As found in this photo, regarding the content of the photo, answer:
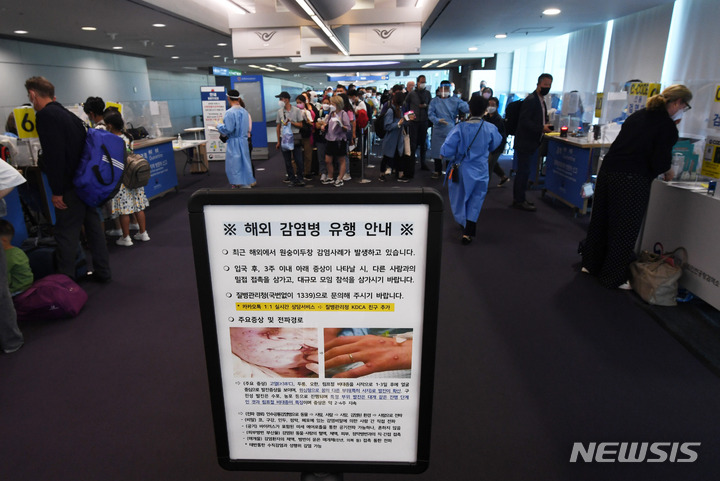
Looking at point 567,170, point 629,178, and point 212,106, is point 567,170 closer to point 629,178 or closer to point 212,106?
point 629,178

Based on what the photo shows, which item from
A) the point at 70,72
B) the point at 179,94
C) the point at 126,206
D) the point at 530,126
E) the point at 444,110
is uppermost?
the point at 70,72

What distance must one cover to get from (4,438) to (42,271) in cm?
185

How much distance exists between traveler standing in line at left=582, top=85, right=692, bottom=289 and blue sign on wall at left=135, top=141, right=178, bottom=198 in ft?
17.8

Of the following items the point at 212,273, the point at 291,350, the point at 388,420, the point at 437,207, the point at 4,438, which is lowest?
the point at 4,438

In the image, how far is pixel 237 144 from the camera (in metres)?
6.05

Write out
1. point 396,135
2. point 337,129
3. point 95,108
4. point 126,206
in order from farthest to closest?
point 396,135, point 337,129, point 126,206, point 95,108

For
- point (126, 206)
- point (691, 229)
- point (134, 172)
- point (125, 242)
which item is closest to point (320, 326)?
point (691, 229)

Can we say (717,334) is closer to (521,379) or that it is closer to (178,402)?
(521,379)

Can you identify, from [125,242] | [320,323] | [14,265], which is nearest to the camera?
[320,323]

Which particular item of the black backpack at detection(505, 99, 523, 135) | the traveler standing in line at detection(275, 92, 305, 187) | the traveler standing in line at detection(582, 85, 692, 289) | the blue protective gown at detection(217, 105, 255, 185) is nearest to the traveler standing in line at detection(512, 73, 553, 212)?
the black backpack at detection(505, 99, 523, 135)

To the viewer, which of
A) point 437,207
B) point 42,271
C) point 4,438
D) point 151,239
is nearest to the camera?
point 437,207

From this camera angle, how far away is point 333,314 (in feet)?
2.68

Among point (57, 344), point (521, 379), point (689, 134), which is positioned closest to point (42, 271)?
point (57, 344)

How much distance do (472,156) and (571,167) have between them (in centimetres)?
213
